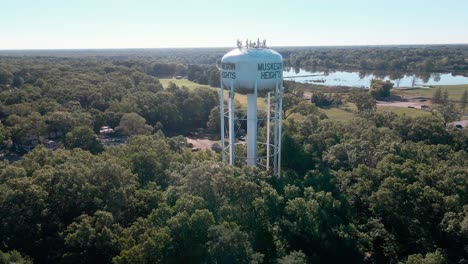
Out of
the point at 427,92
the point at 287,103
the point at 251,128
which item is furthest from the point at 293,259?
the point at 427,92

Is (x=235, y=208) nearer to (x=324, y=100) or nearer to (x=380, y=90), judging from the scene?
(x=324, y=100)

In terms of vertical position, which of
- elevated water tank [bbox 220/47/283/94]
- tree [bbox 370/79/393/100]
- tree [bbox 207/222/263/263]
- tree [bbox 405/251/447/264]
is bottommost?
tree [bbox 370/79/393/100]

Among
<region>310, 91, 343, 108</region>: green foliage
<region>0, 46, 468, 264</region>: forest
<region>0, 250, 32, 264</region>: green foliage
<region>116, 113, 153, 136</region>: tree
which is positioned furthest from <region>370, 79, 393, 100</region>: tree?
<region>0, 250, 32, 264</region>: green foliage

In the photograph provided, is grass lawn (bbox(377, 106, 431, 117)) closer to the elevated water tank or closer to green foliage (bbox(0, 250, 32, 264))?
the elevated water tank

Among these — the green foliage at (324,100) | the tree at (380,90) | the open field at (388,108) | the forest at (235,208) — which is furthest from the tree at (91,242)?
the tree at (380,90)

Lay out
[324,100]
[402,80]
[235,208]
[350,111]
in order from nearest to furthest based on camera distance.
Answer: [235,208]
[350,111]
[324,100]
[402,80]
